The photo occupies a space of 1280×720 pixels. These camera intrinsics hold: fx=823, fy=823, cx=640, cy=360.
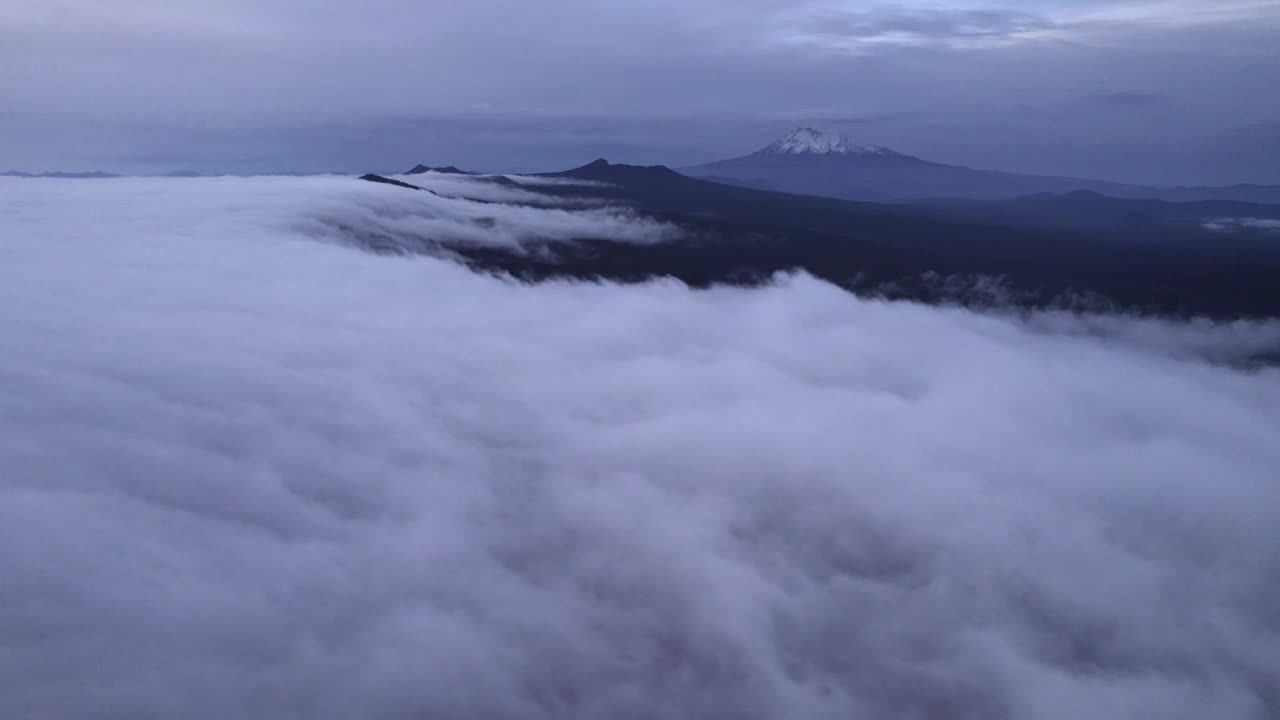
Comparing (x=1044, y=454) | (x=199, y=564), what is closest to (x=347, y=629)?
(x=199, y=564)

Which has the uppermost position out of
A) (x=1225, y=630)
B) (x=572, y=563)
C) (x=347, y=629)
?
(x=347, y=629)

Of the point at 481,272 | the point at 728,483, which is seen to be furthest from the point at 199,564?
the point at 481,272

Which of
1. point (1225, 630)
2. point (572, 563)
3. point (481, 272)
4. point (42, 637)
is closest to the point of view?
point (42, 637)

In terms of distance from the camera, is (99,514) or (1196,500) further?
(1196,500)

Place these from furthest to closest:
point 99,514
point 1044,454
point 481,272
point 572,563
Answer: point 481,272 → point 1044,454 → point 572,563 → point 99,514

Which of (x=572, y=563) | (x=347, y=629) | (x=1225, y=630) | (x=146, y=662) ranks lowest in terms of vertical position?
(x=1225, y=630)

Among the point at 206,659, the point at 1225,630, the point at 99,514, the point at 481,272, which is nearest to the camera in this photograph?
the point at 206,659

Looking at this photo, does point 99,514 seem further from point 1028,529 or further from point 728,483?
point 1028,529

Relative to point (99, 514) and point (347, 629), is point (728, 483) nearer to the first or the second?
point (347, 629)

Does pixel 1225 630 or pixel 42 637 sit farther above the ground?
pixel 42 637
